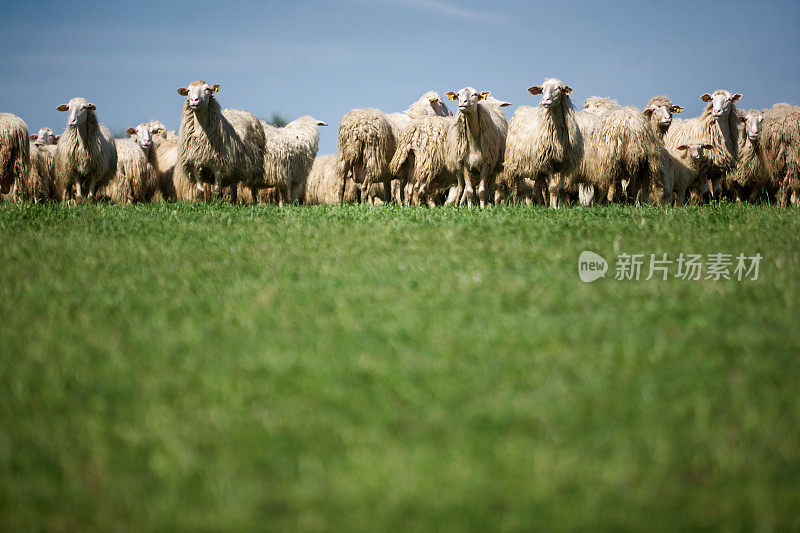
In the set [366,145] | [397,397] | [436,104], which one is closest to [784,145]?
[436,104]

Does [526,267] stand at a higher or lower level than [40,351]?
higher

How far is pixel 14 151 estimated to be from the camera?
15.9 meters

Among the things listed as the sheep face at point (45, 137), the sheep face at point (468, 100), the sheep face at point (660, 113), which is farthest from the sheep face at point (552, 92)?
the sheep face at point (45, 137)

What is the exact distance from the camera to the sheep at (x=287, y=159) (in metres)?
18.3

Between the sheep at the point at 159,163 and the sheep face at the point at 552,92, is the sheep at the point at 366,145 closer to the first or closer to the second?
the sheep face at the point at 552,92

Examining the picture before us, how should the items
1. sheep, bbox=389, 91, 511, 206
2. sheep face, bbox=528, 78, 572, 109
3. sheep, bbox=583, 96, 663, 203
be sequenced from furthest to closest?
sheep, bbox=389, 91, 511, 206, sheep, bbox=583, 96, 663, 203, sheep face, bbox=528, 78, 572, 109

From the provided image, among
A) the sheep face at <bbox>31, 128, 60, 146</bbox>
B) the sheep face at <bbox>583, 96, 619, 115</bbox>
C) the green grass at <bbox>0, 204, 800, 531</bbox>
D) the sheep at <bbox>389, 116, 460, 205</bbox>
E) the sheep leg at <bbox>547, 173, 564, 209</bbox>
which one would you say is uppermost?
the sheep face at <bbox>583, 96, 619, 115</bbox>

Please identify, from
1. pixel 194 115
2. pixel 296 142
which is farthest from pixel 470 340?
pixel 296 142

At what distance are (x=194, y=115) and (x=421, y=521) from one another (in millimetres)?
12470

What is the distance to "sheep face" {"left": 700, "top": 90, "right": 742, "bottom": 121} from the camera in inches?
582

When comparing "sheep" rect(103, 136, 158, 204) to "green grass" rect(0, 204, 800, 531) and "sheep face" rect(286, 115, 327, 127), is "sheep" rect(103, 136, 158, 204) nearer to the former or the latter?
"sheep face" rect(286, 115, 327, 127)

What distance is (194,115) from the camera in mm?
13719

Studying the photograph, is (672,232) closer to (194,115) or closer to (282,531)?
(282,531)

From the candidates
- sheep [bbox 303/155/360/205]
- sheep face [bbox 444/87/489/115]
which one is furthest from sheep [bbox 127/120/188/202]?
sheep face [bbox 444/87/489/115]
